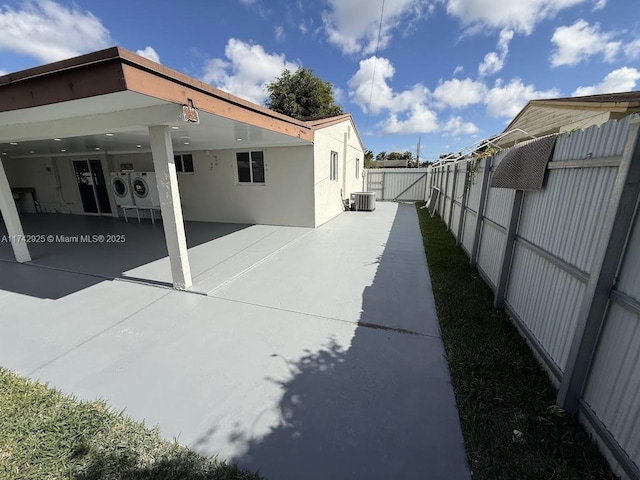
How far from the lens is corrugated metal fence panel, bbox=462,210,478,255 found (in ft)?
16.8

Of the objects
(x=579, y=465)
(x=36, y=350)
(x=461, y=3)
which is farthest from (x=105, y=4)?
(x=579, y=465)

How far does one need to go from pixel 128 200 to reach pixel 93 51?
8.17 meters

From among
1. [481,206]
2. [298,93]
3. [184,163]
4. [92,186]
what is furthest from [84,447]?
[298,93]

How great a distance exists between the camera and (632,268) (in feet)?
4.69

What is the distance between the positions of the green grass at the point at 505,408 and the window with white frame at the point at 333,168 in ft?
23.5

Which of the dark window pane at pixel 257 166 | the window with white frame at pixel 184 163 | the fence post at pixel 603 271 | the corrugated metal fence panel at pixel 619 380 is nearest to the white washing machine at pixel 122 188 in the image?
the window with white frame at pixel 184 163

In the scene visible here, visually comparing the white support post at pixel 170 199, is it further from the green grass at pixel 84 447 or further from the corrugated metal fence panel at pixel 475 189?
the corrugated metal fence panel at pixel 475 189

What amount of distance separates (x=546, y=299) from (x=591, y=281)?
83 centimetres

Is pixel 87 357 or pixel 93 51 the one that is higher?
pixel 93 51

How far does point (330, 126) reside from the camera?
8820 mm

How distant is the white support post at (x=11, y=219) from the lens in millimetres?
4676

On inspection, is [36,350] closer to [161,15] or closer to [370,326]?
[370,326]

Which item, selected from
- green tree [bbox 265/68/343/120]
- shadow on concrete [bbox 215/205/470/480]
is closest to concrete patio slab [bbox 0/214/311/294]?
shadow on concrete [bbox 215/205/470/480]

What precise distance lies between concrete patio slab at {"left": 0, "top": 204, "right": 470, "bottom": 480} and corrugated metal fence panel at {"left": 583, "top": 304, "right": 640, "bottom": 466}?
2.70 ft
